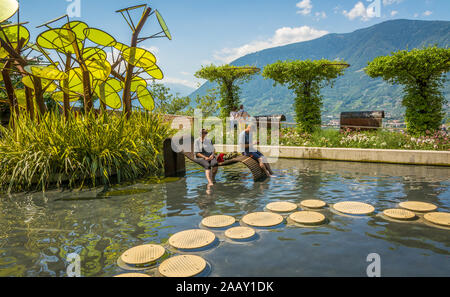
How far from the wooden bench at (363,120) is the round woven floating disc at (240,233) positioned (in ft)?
35.4

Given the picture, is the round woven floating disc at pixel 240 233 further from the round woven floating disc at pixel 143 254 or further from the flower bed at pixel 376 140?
the flower bed at pixel 376 140

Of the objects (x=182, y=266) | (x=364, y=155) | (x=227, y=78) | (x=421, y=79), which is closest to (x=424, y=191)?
(x=364, y=155)

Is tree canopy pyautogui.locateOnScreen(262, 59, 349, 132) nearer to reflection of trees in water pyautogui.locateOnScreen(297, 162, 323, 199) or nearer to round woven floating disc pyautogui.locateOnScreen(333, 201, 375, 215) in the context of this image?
reflection of trees in water pyautogui.locateOnScreen(297, 162, 323, 199)

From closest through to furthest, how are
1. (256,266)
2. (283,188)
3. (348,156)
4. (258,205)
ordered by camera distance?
(256,266) < (258,205) < (283,188) < (348,156)

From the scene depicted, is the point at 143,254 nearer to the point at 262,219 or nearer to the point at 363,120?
the point at 262,219

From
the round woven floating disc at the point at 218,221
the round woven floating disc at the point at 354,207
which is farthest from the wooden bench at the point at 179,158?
the round woven floating disc at the point at 218,221

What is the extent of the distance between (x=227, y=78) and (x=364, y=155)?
11.0 m

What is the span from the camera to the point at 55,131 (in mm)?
6539

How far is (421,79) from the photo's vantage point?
448 inches

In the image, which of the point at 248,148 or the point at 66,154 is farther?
the point at 248,148
